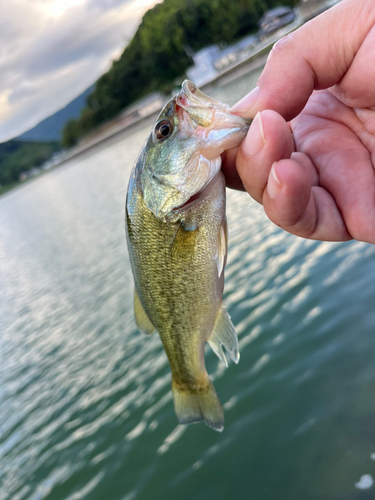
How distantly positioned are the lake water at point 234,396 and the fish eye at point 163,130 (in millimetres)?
3837

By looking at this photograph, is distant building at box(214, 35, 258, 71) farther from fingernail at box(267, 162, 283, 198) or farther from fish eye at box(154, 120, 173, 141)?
fingernail at box(267, 162, 283, 198)

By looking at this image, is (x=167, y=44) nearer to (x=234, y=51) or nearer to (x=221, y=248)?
(x=234, y=51)

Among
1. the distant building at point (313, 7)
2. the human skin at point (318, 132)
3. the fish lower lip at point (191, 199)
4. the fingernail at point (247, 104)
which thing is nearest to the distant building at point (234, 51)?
the distant building at point (313, 7)

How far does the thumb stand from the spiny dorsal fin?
53.3 inches

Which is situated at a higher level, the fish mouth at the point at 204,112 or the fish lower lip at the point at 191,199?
the fish mouth at the point at 204,112

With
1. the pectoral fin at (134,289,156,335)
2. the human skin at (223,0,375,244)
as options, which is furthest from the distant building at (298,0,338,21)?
the pectoral fin at (134,289,156,335)

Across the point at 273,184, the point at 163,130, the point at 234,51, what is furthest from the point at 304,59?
the point at 234,51

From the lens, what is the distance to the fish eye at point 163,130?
2201 mm

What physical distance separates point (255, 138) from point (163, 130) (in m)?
0.55

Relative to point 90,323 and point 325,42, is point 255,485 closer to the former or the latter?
point 325,42

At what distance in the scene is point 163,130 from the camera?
2.21 metres

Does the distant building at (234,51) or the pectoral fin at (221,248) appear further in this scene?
the distant building at (234,51)

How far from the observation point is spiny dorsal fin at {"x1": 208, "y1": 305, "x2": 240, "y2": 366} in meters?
2.66

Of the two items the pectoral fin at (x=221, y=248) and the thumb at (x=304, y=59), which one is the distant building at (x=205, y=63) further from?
the pectoral fin at (x=221, y=248)
